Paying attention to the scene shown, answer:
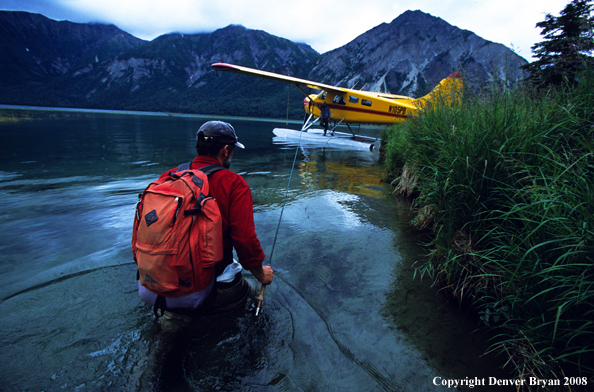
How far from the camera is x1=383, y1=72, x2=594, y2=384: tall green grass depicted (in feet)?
4.83

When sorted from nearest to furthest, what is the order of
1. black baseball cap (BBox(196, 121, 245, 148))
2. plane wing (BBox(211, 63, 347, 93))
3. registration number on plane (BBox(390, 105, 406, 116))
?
1. black baseball cap (BBox(196, 121, 245, 148))
2. plane wing (BBox(211, 63, 347, 93))
3. registration number on plane (BBox(390, 105, 406, 116))

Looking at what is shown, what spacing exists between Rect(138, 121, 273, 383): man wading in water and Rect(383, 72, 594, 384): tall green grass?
5.94ft

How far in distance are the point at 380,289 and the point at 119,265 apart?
10.5ft

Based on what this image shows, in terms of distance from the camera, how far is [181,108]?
146500 mm

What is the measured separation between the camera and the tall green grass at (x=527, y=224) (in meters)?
1.47

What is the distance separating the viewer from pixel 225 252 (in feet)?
6.92

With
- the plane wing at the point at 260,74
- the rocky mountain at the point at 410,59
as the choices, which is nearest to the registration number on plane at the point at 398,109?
the plane wing at the point at 260,74

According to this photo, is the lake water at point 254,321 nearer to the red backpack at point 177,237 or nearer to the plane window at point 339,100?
the red backpack at point 177,237

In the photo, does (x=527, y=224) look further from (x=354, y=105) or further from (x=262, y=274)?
(x=354, y=105)

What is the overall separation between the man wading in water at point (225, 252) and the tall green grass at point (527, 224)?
1.81 m

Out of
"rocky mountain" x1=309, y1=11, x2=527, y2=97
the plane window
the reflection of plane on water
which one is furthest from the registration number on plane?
"rocky mountain" x1=309, y1=11, x2=527, y2=97

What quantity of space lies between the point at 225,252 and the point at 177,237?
0.59 metres

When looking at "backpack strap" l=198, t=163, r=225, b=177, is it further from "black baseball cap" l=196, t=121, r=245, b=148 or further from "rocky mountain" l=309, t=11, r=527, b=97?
"rocky mountain" l=309, t=11, r=527, b=97

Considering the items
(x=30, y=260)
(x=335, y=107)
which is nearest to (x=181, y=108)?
(x=335, y=107)
